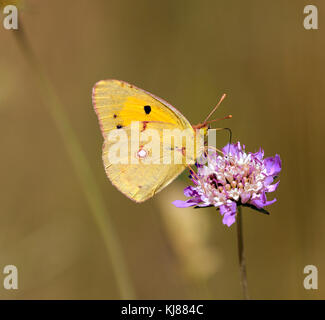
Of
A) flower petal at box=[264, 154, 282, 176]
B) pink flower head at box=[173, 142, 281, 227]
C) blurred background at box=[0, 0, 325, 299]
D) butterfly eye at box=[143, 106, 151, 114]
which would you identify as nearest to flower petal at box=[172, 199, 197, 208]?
pink flower head at box=[173, 142, 281, 227]

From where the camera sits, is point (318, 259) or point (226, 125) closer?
point (318, 259)

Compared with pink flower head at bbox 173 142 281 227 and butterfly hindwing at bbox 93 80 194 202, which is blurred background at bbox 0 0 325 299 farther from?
pink flower head at bbox 173 142 281 227

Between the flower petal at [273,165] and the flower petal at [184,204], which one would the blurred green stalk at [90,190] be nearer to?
the flower petal at [184,204]

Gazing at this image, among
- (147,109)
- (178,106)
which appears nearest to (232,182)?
(147,109)

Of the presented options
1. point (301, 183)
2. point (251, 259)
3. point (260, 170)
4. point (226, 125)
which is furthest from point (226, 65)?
point (260, 170)

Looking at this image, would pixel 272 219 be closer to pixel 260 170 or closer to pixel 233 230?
pixel 233 230

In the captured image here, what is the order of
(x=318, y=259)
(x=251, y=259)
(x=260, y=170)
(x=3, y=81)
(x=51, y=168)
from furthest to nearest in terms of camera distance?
1. (x=51, y=168)
2. (x=251, y=259)
3. (x=318, y=259)
4. (x=3, y=81)
5. (x=260, y=170)
